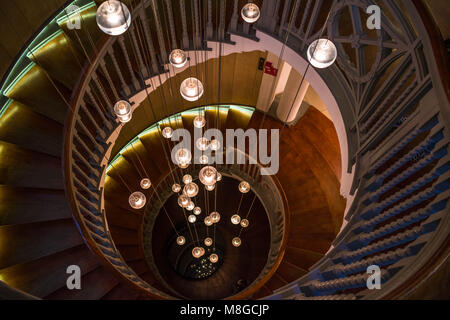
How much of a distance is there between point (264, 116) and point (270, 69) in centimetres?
274

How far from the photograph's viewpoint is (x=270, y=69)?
620 cm

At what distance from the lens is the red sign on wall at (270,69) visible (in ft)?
20.2

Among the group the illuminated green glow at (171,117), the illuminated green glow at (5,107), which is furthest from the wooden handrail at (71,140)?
the illuminated green glow at (171,117)

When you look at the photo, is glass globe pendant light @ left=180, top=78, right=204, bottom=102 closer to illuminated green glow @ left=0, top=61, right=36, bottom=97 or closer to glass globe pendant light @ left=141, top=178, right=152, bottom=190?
glass globe pendant light @ left=141, top=178, right=152, bottom=190

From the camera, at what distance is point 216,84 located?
6.71 m

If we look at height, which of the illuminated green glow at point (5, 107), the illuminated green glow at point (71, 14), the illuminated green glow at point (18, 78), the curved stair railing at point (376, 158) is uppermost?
the illuminated green glow at point (71, 14)

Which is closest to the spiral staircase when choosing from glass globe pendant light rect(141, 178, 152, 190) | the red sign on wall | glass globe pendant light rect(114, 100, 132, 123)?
glass globe pendant light rect(114, 100, 132, 123)

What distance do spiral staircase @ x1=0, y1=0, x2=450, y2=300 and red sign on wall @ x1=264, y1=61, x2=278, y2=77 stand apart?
7.25 ft

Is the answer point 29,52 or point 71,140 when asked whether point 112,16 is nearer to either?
point 71,140

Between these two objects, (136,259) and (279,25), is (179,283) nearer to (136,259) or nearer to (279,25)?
(136,259)

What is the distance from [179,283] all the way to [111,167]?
12.0 feet

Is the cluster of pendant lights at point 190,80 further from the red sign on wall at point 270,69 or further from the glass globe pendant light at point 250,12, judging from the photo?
the red sign on wall at point 270,69

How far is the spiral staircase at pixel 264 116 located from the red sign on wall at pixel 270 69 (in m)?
2.21
